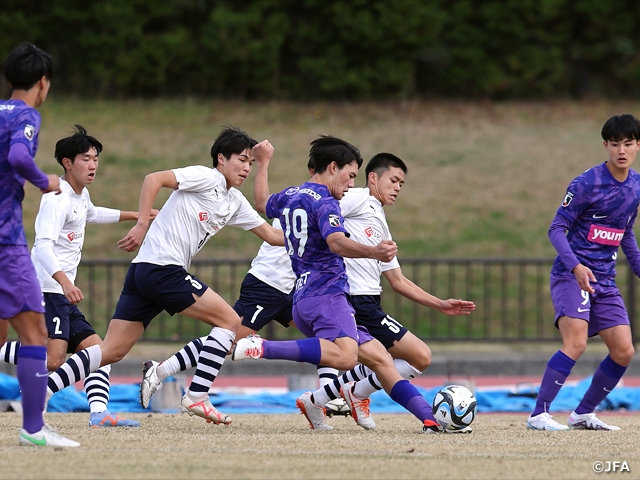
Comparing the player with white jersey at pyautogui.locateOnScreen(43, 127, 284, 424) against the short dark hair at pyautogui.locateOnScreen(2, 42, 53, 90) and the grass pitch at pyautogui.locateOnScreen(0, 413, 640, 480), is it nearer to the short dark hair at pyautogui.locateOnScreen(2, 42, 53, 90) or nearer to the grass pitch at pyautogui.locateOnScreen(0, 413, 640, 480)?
the grass pitch at pyautogui.locateOnScreen(0, 413, 640, 480)

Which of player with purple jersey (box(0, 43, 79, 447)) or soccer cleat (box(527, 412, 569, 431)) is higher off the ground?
player with purple jersey (box(0, 43, 79, 447))

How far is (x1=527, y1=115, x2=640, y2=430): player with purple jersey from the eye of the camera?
6.89 metres

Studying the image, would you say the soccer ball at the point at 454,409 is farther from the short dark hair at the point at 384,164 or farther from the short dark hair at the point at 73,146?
the short dark hair at the point at 73,146

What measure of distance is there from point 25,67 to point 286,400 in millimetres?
4758

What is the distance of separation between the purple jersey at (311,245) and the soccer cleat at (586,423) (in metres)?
2.03

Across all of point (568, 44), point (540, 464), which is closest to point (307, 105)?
point (568, 44)

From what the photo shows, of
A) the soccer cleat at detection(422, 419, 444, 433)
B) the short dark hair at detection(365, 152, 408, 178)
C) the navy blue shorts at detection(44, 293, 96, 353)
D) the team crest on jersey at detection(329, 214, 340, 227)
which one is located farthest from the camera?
the short dark hair at detection(365, 152, 408, 178)

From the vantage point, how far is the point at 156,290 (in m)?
6.57

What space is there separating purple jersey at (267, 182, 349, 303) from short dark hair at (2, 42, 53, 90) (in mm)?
1691

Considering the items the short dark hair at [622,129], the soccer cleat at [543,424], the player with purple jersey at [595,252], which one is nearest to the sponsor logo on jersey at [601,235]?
the player with purple jersey at [595,252]

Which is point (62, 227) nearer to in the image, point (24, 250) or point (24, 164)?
point (24, 250)

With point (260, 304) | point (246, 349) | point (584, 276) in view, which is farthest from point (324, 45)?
point (246, 349)

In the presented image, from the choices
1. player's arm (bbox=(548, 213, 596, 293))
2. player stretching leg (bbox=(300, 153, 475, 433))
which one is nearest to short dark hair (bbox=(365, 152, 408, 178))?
player stretching leg (bbox=(300, 153, 475, 433))

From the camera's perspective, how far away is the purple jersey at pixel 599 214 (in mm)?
6914
